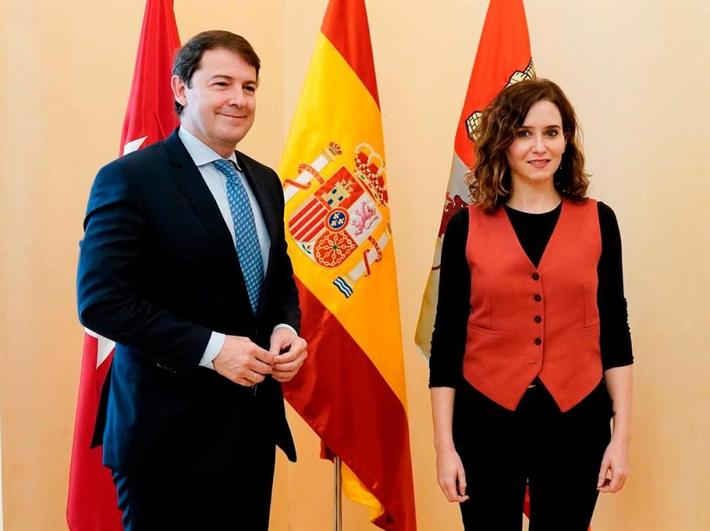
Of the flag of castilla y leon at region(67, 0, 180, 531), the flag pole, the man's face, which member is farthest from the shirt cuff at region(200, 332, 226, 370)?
the flag pole

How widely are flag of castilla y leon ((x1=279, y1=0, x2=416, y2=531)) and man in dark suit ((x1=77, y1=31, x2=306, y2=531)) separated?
672 mm

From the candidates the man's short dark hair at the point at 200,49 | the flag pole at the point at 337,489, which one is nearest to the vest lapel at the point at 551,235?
the man's short dark hair at the point at 200,49

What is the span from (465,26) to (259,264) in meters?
1.64

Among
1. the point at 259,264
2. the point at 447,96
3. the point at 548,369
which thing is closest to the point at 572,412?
the point at 548,369

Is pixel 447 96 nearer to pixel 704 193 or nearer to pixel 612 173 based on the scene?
pixel 612 173

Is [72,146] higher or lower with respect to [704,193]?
higher

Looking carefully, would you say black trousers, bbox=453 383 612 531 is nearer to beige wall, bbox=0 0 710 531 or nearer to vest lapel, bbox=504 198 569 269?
vest lapel, bbox=504 198 569 269

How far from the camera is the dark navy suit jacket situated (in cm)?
140

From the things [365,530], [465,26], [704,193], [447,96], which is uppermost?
[465,26]

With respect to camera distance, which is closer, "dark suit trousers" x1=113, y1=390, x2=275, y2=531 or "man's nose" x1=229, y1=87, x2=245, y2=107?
"dark suit trousers" x1=113, y1=390, x2=275, y2=531

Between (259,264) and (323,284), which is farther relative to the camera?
(323,284)

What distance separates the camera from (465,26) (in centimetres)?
286

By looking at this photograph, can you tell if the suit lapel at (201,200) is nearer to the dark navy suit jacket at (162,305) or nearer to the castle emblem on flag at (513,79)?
the dark navy suit jacket at (162,305)

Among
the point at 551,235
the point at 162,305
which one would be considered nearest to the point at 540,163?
the point at 551,235
